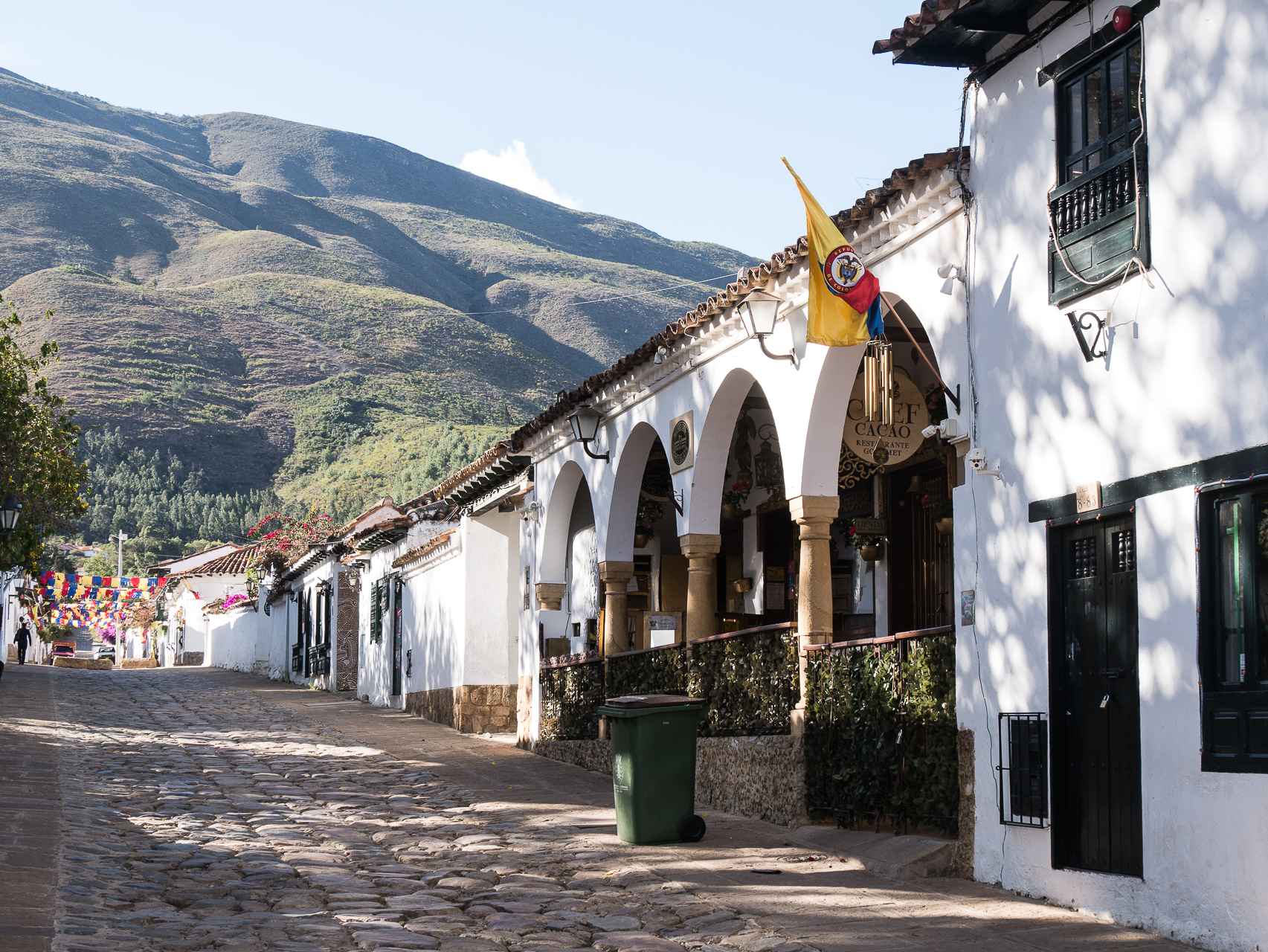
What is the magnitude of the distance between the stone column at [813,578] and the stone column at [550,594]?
6926 millimetres

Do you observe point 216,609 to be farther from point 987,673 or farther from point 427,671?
point 987,673

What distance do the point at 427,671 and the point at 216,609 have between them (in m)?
28.6

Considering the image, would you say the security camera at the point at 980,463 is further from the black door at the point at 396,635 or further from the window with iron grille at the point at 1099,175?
the black door at the point at 396,635

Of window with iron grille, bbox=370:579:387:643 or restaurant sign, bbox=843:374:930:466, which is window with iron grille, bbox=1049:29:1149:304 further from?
window with iron grille, bbox=370:579:387:643

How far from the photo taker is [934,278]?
8.95 meters

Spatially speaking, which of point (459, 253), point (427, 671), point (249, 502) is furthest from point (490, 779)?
point (459, 253)

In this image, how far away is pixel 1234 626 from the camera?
6.27 metres

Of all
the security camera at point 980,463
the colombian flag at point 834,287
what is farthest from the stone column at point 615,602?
the security camera at point 980,463

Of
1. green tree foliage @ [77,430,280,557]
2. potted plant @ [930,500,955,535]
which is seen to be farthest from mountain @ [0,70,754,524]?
potted plant @ [930,500,955,535]

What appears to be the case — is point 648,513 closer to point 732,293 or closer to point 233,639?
point 732,293

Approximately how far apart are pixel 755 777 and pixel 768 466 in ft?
16.2

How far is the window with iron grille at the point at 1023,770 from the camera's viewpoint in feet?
25.0

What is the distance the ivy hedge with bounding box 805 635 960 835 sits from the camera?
8820 millimetres

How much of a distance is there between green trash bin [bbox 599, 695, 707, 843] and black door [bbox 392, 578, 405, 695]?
589 inches
